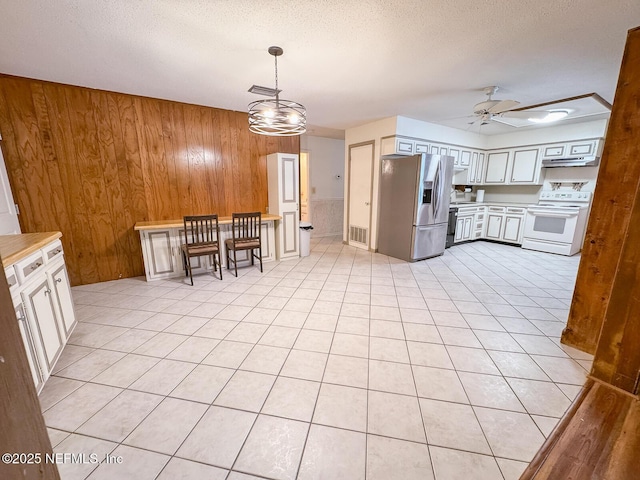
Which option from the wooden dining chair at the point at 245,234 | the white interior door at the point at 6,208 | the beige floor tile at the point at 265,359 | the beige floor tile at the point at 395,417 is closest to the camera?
the beige floor tile at the point at 395,417

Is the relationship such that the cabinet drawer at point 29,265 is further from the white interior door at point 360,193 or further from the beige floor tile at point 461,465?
the white interior door at point 360,193

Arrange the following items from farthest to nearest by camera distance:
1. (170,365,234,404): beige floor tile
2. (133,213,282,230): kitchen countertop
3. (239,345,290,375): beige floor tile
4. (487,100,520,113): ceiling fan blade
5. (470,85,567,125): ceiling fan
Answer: (133,213,282,230): kitchen countertop < (470,85,567,125): ceiling fan < (487,100,520,113): ceiling fan blade < (239,345,290,375): beige floor tile < (170,365,234,404): beige floor tile

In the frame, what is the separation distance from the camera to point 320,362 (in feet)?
6.45

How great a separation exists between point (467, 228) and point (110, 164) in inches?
256

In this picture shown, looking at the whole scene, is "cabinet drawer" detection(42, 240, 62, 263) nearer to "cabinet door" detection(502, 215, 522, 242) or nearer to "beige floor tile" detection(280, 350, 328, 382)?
"beige floor tile" detection(280, 350, 328, 382)

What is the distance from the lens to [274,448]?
1.34 m

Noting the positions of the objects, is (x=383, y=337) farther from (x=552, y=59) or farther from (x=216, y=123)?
(x=216, y=123)

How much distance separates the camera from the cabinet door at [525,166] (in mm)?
5399

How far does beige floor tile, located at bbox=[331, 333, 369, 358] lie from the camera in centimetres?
207

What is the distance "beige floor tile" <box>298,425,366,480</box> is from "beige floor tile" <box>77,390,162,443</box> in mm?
994

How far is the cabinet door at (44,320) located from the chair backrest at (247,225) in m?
2.02

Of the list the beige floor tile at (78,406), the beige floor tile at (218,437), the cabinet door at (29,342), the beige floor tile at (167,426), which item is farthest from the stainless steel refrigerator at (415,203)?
the cabinet door at (29,342)

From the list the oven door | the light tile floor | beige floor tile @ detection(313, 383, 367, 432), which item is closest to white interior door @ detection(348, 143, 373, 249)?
the light tile floor

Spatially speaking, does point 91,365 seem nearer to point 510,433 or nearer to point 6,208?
point 6,208
